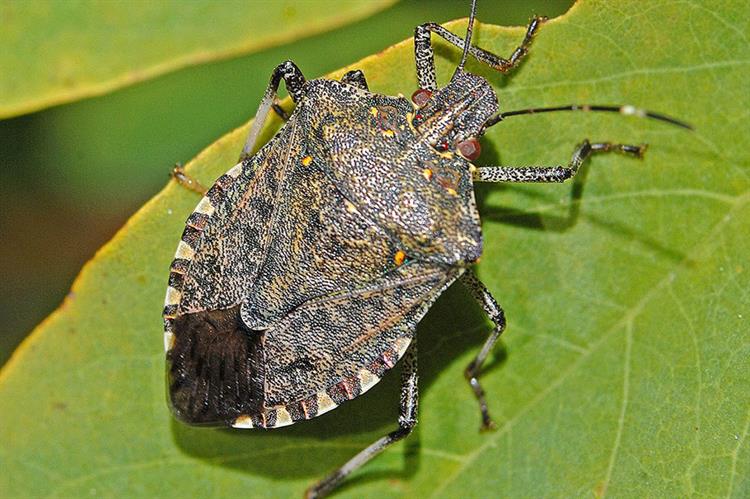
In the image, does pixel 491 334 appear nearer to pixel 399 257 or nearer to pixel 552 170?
pixel 399 257

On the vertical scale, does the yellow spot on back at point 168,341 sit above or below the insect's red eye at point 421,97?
below

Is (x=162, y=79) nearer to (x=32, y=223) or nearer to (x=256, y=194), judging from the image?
(x=32, y=223)

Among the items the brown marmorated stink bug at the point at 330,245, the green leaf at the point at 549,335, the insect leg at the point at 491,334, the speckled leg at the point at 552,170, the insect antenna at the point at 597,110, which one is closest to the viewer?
the insect antenna at the point at 597,110

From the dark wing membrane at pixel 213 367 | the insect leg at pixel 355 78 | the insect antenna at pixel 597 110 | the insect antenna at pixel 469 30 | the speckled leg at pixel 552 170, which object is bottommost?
the dark wing membrane at pixel 213 367

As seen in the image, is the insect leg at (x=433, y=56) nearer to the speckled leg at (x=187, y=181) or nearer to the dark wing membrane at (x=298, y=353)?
the dark wing membrane at (x=298, y=353)

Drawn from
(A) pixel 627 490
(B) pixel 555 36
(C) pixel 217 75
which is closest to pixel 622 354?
(A) pixel 627 490

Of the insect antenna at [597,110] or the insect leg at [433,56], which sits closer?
the insect antenna at [597,110]

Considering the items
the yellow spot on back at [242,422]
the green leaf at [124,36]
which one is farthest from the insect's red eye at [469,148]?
the yellow spot on back at [242,422]

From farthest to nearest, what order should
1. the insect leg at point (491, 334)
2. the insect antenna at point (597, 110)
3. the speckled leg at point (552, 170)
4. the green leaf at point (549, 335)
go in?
1. the insect leg at point (491, 334)
2. the speckled leg at point (552, 170)
3. the green leaf at point (549, 335)
4. the insect antenna at point (597, 110)
